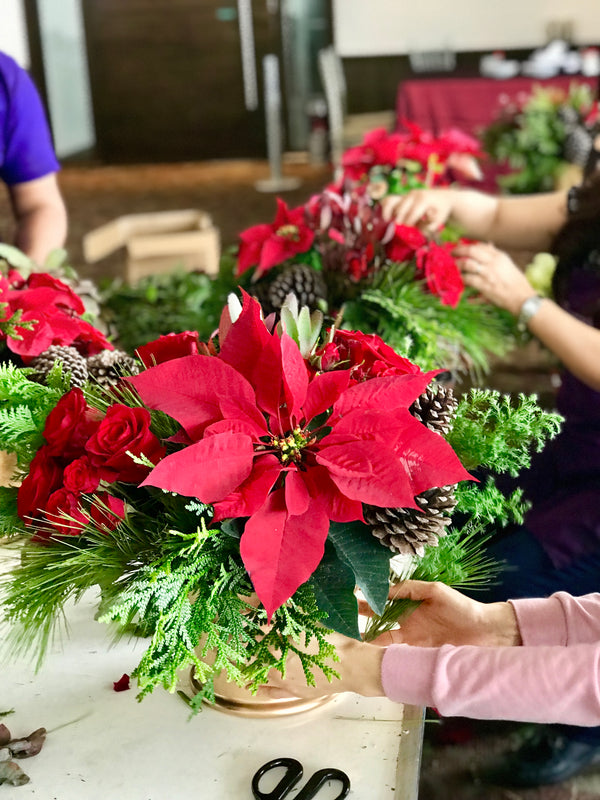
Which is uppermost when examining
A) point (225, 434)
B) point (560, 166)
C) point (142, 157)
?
point (225, 434)

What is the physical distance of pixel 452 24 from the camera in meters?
→ 7.45

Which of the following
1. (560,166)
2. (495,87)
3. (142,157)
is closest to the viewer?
(560,166)

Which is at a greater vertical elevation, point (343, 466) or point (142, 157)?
point (343, 466)

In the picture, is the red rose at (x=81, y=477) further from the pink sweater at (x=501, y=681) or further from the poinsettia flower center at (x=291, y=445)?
the pink sweater at (x=501, y=681)

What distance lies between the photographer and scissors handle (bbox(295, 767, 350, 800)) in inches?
24.2

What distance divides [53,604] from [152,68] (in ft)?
26.6

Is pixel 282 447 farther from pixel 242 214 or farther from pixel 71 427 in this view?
pixel 242 214

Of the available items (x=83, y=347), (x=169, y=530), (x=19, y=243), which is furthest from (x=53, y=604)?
(x=19, y=243)

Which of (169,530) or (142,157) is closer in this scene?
(169,530)

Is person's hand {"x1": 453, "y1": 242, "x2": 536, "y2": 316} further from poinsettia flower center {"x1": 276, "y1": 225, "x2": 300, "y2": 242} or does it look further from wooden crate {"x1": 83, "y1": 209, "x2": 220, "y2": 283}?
wooden crate {"x1": 83, "y1": 209, "x2": 220, "y2": 283}

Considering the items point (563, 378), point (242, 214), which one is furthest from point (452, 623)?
point (242, 214)

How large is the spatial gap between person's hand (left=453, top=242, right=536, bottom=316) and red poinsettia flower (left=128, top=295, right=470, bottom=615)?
0.83 m

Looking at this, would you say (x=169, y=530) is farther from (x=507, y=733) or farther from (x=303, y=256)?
(x=303, y=256)

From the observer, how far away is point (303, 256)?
126cm
